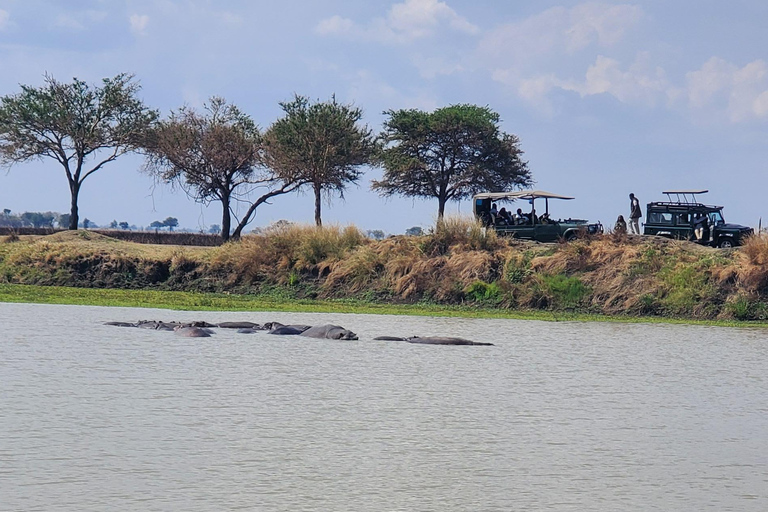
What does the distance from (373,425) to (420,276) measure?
22104 mm

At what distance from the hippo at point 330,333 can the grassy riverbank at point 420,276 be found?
25.4 ft

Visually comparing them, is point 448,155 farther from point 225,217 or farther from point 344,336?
point 344,336

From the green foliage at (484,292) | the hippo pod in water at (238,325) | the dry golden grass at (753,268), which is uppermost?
the dry golden grass at (753,268)

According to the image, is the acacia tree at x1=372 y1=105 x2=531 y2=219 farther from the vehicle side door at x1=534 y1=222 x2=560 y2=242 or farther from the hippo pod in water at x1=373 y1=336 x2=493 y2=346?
the hippo pod in water at x1=373 y1=336 x2=493 y2=346

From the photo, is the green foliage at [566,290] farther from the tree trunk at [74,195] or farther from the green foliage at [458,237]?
the tree trunk at [74,195]

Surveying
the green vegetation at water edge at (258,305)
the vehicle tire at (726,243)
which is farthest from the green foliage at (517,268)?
the vehicle tire at (726,243)

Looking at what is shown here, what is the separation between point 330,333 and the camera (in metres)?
23.5

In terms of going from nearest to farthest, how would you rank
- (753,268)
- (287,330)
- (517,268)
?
(287,330)
(753,268)
(517,268)

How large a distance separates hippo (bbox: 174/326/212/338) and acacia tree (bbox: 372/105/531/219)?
2045 inches

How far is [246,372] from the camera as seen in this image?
694 inches

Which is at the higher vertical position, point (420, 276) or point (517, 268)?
point (517, 268)

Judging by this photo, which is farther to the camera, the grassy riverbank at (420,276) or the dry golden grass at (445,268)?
the dry golden grass at (445,268)

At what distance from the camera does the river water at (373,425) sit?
9.61 m

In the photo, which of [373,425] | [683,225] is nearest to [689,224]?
[683,225]
